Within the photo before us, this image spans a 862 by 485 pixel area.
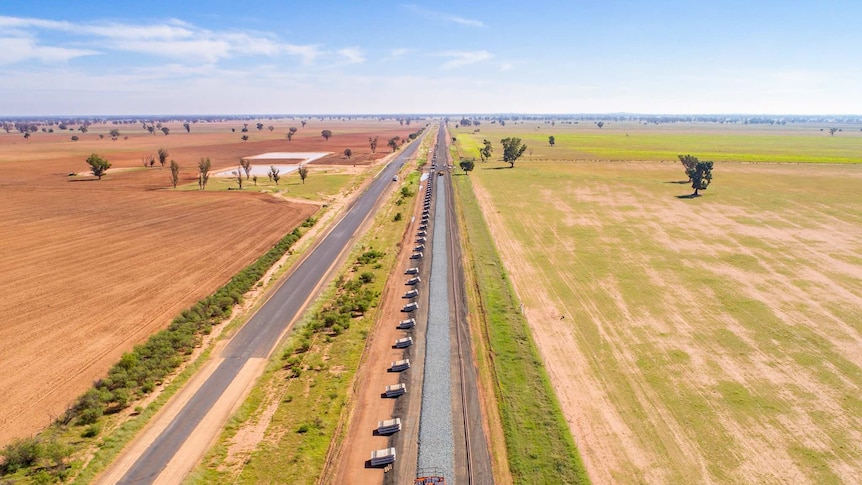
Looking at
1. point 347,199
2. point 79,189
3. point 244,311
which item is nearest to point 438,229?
point 347,199

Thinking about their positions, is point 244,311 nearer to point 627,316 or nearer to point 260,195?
point 627,316

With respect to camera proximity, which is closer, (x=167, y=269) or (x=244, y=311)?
(x=244, y=311)

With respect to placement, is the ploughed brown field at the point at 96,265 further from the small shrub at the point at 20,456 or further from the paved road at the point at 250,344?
the paved road at the point at 250,344

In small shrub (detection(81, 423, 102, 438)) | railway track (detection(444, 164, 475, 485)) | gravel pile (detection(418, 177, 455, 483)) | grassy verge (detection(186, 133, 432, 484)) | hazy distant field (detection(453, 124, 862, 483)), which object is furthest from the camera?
small shrub (detection(81, 423, 102, 438))

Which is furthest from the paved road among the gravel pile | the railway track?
the railway track

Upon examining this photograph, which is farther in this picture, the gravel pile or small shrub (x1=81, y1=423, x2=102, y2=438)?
small shrub (x1=81, y1=423, x2=102, y2=438)

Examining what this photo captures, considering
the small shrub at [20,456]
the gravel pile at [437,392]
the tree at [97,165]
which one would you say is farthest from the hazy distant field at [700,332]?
the tree at [97,165]

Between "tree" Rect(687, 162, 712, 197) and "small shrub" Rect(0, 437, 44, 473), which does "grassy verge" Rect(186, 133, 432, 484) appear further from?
"tree" Rect(687, 162, 712, 197)
